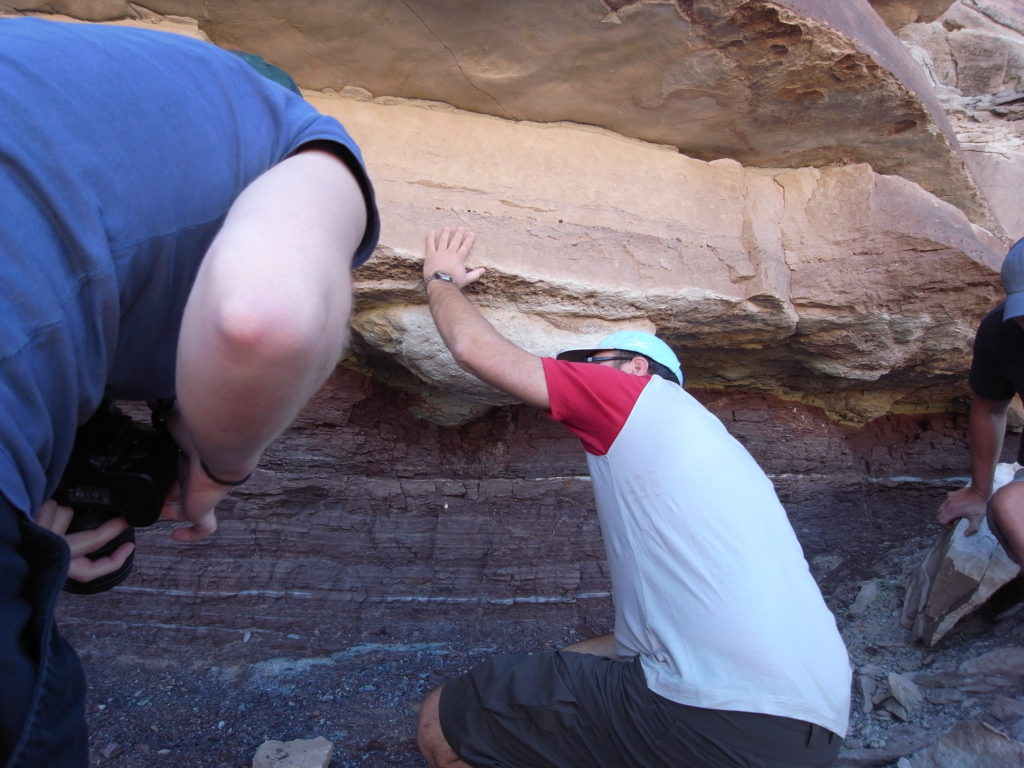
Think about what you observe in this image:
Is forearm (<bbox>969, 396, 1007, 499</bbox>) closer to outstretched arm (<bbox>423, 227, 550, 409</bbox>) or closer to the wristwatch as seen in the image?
outstretched arm (<bbox>423, 227, 550, 409</bbox>)

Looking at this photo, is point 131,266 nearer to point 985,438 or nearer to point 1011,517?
point 1011,517

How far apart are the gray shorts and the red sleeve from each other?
21.2 inches

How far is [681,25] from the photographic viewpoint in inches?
83.1

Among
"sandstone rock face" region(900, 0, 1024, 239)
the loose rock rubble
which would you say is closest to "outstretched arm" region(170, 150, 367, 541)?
the loose rock rubble

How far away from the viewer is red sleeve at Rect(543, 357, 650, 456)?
1735 mm

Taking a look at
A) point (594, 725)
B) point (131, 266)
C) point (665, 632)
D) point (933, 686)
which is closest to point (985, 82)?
point (933, 686)

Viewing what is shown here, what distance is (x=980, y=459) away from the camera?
2.70 m

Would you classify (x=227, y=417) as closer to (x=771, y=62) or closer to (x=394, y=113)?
(x=394, y=113)

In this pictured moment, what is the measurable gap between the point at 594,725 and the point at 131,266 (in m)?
1.41

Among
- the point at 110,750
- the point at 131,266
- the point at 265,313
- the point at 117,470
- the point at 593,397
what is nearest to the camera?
the point at 265,313

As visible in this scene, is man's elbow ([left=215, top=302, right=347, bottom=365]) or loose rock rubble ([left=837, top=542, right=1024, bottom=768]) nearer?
man's elbow ([left=215, top=302, right=347, bottom=365])

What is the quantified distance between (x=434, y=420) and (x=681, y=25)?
1508 mm

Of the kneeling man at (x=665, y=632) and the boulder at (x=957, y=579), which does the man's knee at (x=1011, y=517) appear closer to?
the boulder at (x=957, y=579)

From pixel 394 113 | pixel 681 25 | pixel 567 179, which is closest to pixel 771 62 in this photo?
pixel 681 25
